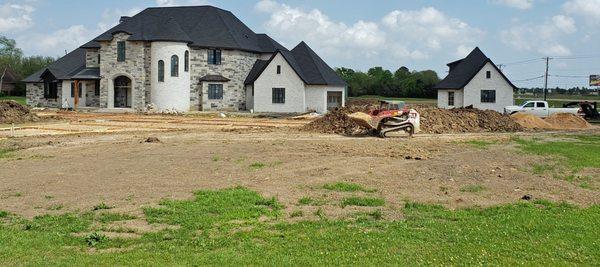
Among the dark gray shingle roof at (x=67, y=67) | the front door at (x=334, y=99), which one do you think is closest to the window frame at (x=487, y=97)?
the front door at (x=334, y=99)

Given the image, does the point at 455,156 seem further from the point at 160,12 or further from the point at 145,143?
the point at 160,12

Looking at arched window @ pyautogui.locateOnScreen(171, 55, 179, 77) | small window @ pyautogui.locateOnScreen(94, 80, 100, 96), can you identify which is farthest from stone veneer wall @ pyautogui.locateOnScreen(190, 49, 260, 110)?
small window @ pyautogui.locateOnScreen(94, 80, 100, 96)

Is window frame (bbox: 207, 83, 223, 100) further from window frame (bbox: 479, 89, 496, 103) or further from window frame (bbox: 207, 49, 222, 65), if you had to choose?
window frame (bbox: 479, 89, 496, 103)

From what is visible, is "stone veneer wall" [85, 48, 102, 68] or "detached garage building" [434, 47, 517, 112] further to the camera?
"stone veneer wall" [85, 48, 102, 68]

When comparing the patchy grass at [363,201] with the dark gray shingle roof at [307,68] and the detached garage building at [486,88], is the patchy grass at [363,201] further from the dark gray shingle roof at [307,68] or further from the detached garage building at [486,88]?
the detached garage building at [486,88]

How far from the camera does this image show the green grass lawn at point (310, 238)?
7.21 meters

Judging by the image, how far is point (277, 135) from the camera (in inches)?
1041

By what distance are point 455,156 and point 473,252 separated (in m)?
11.0

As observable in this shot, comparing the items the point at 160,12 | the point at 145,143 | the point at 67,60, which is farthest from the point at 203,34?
the point at 145,143

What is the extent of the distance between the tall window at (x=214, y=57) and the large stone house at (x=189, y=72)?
88mm

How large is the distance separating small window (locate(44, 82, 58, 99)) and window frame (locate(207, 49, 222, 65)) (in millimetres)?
15953

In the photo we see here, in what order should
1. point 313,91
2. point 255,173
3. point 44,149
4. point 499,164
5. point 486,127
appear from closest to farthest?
point 255,173, point 499,164, point 44,149, point 486,127, point 313,91

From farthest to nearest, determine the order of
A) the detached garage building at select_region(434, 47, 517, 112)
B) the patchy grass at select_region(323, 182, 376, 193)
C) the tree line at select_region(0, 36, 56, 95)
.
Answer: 1. the tree line at select_region(0, 36, 56, 95)
2. the detached garage building at select_region(434, 47, 517, 112)
3. the patchy grass at select_region(323, 182, 376, 193)

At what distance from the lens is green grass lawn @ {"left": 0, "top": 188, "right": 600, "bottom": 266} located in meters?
7.21
